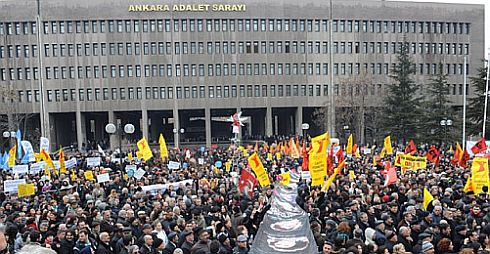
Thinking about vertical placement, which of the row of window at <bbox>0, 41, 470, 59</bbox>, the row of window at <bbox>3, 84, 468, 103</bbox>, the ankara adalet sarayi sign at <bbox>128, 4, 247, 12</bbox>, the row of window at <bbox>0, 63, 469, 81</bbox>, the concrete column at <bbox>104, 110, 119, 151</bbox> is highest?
the ankara adalet sarayi sign at <bbox>128, 4, 247, 12</bbox>

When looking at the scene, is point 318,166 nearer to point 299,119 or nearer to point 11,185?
point 11,185

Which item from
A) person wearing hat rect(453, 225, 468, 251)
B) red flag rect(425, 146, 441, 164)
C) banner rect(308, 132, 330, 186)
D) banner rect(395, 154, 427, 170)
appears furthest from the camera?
red flag rect(425, 146, 441, 164)

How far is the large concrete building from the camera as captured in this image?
5206 centimetres

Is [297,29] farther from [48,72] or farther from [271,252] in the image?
[271,252]

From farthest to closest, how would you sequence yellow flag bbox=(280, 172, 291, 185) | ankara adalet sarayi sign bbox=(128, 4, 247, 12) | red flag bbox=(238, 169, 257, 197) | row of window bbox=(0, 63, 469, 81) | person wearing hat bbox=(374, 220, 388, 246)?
row of window bbox=(0, 63, 469, 81) < ankara adalet sarayi sign bbox=(128, 4, 247, 12) < yellow flag bbox=(280, 172, 291, 185) < red flag bbox=(238, 169, 257, 197) < person wearing hat bbox=(374, 220, 388, 246)

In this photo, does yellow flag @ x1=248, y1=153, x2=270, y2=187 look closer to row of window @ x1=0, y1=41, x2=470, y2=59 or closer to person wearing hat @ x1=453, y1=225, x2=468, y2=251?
person wearing hat @ x1=453, y1=225, x2=468, y2=251

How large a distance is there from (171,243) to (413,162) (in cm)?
1153

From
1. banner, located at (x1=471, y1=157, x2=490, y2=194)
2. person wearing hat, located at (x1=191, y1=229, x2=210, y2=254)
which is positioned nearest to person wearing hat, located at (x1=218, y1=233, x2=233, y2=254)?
person wearing hat, located at (x1=191, y1=229, x2=210, y2=254)

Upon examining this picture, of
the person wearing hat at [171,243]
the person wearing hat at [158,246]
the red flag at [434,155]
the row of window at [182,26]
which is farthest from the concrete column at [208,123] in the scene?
the person wearing hat at [158,246]

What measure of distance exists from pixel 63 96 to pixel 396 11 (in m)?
39.8

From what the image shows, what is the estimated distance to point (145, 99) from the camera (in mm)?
52688

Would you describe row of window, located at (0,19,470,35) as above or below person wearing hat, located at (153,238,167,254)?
above

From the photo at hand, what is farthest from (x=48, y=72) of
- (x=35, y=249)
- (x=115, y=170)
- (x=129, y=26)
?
(x=35, y=249)

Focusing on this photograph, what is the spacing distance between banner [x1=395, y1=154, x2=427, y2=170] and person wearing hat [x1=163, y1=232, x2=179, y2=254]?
437 inches
